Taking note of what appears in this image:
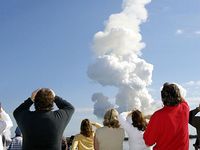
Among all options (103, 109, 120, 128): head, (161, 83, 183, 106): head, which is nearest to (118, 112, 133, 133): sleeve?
(103, 109, 120, 128): head

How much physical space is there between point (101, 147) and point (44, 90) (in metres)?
3.54

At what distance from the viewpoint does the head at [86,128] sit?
998 centimetres

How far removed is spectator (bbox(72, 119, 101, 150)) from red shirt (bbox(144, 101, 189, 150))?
11.9 ft

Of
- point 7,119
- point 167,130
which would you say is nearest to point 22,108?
point 7,119

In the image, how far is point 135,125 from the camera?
8164 mm

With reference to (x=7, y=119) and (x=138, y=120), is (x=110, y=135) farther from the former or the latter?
(x=7, y=119)

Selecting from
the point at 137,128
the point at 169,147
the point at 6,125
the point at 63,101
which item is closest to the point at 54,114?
the point at 63,101

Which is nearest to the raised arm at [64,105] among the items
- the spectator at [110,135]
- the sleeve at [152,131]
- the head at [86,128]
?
the sleeve at [152,131]

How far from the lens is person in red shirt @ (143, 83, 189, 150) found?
6.47 meters

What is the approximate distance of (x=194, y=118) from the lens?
7680 millimetres

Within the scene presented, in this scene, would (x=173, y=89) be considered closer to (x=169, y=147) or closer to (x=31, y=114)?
(x=169, y=147)

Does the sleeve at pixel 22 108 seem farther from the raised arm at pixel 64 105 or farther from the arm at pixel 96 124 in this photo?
the arm at pixel 96 124

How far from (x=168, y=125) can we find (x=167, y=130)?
8 centimetres

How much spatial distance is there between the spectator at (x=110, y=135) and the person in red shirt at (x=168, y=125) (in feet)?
8.56
